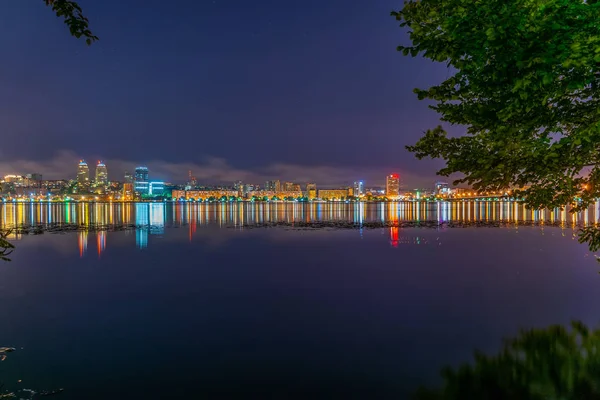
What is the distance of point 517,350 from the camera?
11523mm

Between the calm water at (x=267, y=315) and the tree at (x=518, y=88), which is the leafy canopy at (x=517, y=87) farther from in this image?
the calm water at (x=267, y=315)

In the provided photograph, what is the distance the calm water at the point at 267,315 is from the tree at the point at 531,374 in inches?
25.6

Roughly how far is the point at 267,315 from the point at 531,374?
29.5ft

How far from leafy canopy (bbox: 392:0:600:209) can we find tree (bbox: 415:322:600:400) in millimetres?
4152

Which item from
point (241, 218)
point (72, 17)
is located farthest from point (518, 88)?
point (241, 218)

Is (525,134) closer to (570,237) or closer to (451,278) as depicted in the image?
(451,278)

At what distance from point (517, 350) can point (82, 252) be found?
104 feet

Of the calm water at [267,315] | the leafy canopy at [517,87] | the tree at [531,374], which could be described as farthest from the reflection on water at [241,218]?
the leafy canopy at [517,87]

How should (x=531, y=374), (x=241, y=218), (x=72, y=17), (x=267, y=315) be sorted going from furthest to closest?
(x=241, y=218), (x=267, y=315), (x=531, y=374), (x=72, y=17)

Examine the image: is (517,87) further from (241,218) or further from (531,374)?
(241,218)

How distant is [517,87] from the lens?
19.2 ft

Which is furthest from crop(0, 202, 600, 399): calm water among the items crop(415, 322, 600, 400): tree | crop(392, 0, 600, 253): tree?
crop(392, 0, 600, 253): tree

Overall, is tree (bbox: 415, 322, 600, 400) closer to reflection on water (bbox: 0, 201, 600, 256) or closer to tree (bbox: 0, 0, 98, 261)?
tree (bbox: 0, 0, 98, 261)

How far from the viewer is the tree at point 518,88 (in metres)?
5.75
